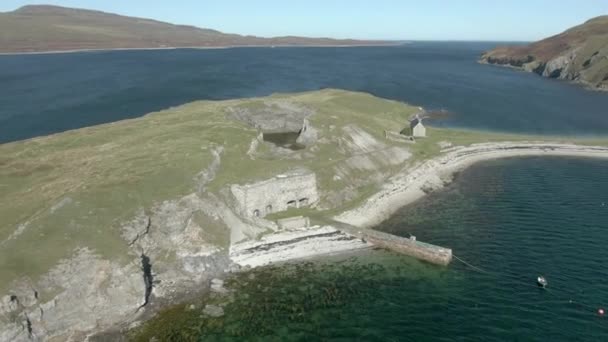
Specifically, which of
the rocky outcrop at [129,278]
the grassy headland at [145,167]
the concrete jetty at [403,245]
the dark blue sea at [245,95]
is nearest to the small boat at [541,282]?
the concrete jetty at [403,245]

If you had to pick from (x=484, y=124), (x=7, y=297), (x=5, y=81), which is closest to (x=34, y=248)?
(x=7, y=297)

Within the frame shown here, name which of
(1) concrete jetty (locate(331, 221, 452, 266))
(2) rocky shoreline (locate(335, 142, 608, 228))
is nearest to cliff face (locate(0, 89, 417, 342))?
(2) rocky shoreline (locate(335, 142, 608, 228))

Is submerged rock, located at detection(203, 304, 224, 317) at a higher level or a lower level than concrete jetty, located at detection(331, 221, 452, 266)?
lower

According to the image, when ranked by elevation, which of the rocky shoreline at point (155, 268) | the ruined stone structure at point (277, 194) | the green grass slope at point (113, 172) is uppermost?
the green grass slope at point (113, 172)

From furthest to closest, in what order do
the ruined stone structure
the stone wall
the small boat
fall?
the ruined stone structure
the stone wall
the small boat

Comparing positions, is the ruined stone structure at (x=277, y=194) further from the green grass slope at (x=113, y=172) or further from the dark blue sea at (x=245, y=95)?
the dark blue sea at (x=245, y=95)

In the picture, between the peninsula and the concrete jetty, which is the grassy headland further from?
the concrete jetty

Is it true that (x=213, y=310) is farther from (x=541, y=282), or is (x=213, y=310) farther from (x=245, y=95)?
(x=245, y=95)
